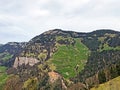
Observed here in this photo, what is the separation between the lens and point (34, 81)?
155 m

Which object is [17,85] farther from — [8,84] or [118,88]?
[118,88]

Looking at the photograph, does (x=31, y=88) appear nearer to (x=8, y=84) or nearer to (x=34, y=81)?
(x=34, y=81)

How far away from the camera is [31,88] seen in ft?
502

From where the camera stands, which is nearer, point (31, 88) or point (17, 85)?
point (31, 88)

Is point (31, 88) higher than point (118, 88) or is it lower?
higher

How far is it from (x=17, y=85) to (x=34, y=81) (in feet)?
51.2

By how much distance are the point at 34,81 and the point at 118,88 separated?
7132 centimetres

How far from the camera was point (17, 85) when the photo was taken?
165 m

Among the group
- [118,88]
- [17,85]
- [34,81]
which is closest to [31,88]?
[34,81]

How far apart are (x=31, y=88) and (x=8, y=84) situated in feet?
55.5

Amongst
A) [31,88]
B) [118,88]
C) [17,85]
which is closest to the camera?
[31,88]

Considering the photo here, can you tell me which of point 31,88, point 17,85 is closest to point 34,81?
point 31,88

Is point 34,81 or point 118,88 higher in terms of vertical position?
point 34,81

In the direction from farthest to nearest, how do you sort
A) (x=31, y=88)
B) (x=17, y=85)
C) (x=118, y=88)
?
(x=118, y=88) → (x=17, y=85) → (x=31, y=88)
